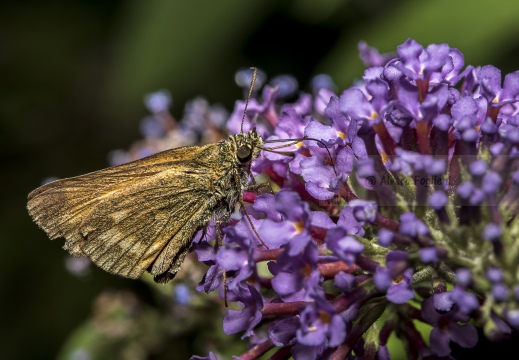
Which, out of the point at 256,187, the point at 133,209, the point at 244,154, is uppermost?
the point at 244,154

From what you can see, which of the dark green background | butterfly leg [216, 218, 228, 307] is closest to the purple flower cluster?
butterfly leg [216, 218, 228, 307]

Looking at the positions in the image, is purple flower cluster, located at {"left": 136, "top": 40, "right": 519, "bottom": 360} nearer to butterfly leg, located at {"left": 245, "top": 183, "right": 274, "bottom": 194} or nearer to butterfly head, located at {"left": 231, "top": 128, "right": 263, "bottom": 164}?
butterfly leg, located at {"left": 245, "top": 183, "right": 274, "bottom": 194}

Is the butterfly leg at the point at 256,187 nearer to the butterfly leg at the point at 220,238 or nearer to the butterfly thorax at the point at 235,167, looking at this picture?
the butterfly thorax at the point at 235,167

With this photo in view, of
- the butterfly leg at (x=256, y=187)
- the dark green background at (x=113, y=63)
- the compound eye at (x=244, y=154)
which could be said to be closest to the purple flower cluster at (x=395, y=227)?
the butterfly leg at (x=256, y=187)

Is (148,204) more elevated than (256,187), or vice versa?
(256,187)

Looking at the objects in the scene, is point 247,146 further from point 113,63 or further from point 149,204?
point 113,63

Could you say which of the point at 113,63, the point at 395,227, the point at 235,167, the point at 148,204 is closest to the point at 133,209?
the point at 148,204

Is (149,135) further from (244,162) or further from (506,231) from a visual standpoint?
(506,231)
